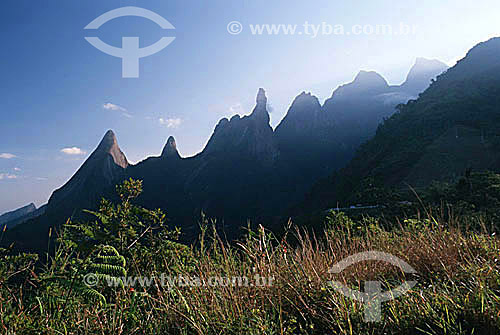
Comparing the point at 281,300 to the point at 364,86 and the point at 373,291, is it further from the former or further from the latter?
the point at 364,86

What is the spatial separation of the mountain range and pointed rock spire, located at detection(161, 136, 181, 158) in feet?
1.29

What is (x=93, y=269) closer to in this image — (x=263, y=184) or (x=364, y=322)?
(x=364, y=322)

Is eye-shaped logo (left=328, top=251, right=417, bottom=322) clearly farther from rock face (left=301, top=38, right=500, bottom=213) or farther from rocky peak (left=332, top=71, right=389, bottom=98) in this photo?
rocky peak (left=332, top=71, right=389, bottom=98)

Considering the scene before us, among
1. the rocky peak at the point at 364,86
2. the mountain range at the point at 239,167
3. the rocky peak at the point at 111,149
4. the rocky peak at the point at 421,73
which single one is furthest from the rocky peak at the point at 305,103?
the rocky peak at the point at 111,149

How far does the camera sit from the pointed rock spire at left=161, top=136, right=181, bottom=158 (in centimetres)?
10644

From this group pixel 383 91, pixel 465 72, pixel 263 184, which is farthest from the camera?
pixel 383 91

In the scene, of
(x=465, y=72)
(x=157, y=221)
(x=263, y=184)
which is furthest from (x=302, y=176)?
(x=157, y=221)

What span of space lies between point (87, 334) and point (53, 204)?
107180mm

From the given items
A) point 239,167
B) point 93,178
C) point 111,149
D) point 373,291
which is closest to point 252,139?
point 239,167

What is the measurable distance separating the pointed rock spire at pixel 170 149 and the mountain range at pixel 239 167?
0.39 m

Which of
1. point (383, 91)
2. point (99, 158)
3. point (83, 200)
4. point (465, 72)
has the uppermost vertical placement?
point (383, 91)

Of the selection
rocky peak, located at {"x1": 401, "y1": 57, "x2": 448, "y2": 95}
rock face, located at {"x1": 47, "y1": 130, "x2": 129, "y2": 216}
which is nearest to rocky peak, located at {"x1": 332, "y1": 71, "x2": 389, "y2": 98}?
rocky peak, located at {"x1": 401, "y1": 57, "x2": 448, "y2": 95}

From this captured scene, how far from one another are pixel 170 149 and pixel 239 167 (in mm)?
29332

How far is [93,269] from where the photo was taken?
1.96 meters
